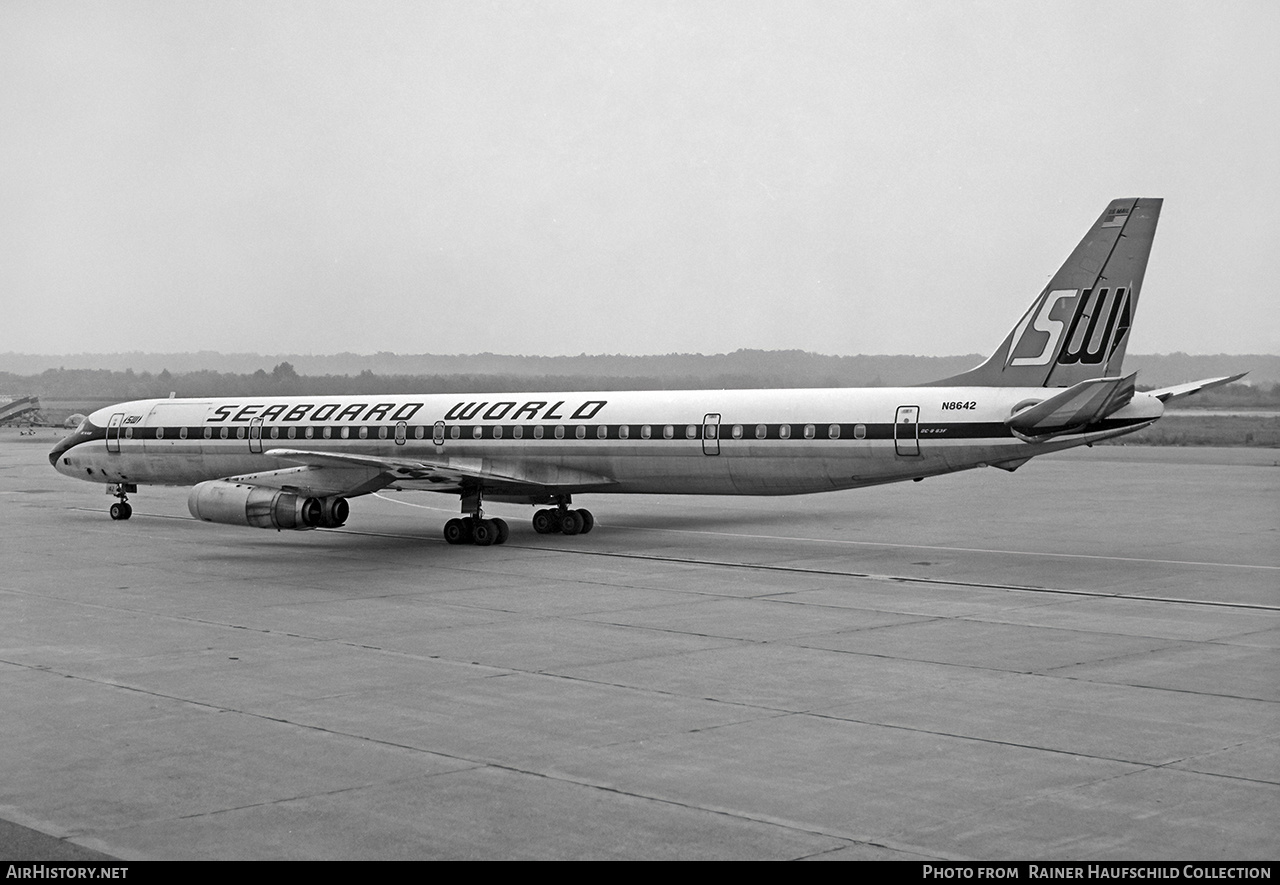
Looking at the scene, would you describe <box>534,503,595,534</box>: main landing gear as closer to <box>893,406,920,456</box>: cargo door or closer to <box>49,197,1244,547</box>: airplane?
<box>49,197,1244,547</box>: airplane

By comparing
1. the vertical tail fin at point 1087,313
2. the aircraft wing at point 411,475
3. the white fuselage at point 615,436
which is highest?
the vertical tail fin at point 1087,313

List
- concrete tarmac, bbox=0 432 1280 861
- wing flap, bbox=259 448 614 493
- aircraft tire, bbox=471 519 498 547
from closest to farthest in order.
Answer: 1. concrete tarmac, bbox=0 432 1280 861
2. wing flap, bbox=259 448 614 493
3. aircraft tire, bbox=471 519 498 547

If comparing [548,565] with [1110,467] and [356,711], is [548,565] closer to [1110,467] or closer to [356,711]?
[356,711]

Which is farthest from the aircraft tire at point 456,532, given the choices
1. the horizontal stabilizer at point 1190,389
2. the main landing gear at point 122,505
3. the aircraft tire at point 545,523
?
the horizontal stabilizer at point 1190,389

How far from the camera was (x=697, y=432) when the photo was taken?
28.0 m

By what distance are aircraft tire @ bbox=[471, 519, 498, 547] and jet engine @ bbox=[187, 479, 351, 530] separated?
9.66 ft

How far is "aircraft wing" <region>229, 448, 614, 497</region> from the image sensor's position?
2600 centimetres

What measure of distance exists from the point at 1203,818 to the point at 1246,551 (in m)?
18.2

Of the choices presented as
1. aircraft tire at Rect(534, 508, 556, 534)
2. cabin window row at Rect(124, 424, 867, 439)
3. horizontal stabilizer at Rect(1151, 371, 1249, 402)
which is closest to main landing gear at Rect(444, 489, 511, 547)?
aircraft tire at Rect(534, 508, 556, 534)

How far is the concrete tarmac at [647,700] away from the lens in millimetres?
9086

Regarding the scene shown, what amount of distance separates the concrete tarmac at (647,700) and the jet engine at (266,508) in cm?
79

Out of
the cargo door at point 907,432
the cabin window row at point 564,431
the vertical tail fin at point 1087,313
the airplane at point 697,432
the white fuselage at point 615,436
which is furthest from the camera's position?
the cabin window row at point 564,431

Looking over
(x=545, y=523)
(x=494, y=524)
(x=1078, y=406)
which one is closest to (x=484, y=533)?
(x=494, y=524)

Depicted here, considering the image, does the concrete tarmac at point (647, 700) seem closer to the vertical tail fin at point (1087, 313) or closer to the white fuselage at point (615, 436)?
the white fuselage at point (615, 436)
